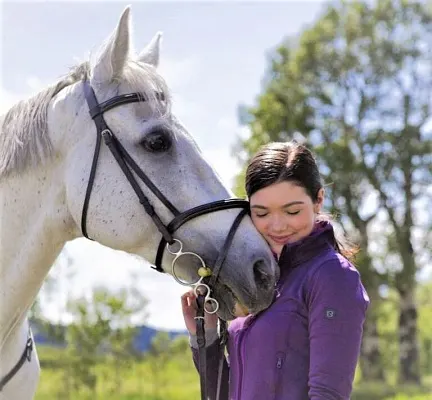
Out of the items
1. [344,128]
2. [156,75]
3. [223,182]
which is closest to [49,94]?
[156,75]

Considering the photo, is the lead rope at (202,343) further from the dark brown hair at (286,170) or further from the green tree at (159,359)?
the green tree at (159,359)

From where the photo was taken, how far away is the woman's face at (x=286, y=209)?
189 cm

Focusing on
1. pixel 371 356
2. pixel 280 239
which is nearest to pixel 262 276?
pixel 280 239

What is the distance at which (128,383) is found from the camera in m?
13.3

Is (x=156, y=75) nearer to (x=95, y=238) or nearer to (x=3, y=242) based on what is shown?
(x=95, y=238)

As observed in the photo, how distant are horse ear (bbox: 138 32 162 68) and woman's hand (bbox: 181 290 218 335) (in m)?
1.07

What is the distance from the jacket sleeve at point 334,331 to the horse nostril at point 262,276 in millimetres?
218

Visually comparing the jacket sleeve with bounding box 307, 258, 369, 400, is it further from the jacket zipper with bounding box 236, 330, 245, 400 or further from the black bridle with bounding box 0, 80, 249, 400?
the black bridle with bounding box 0, 80, 249, 400

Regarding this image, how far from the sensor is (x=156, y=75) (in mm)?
2477

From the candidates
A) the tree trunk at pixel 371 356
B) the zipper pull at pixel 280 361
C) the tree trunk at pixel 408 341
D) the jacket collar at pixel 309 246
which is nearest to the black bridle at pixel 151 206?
the jacket collar at pixel 309 246

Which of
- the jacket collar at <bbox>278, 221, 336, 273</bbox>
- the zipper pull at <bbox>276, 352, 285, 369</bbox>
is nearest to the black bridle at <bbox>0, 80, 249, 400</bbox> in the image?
the jacket collar at <bbox>278, 221, 336, 273</bbox>

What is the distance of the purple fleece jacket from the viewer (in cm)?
166

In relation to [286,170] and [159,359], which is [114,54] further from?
[159,359]

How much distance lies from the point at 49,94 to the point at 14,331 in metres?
0.96
